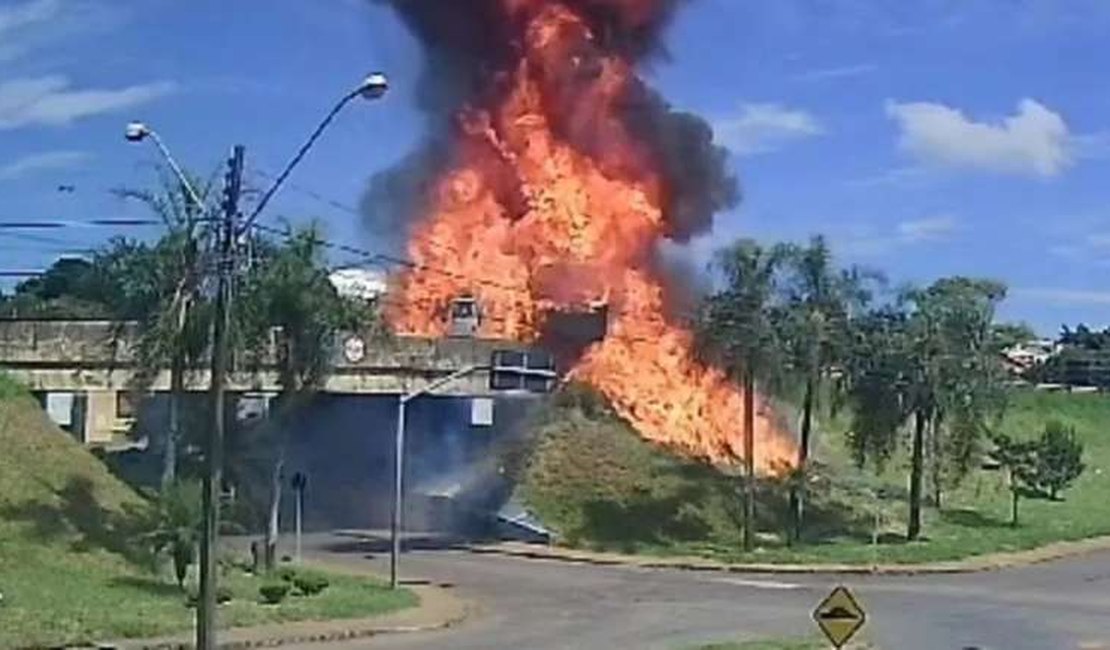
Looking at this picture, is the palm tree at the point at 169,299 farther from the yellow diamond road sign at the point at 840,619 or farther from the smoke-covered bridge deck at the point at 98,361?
the yellow diamond road sign at the point at 840,619

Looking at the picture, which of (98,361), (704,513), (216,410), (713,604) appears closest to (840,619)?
(216,410)

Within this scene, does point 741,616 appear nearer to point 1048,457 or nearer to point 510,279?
point 510,279

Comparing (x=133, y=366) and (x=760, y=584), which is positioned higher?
(x=133, y=366)

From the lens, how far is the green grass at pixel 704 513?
221 feet

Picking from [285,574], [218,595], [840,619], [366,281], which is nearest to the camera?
[840,619]

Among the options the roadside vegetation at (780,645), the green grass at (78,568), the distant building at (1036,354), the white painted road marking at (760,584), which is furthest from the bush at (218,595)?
the distant building at (1036,354)

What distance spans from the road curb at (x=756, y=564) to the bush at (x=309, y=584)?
16018 mm

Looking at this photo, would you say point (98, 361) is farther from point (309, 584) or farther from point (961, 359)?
point (961, 359)

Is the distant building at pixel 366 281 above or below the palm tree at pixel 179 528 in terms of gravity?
above

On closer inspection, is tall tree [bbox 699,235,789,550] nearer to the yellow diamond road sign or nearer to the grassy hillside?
the grassy hillside

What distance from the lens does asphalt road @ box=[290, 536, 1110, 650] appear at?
41.8 meters

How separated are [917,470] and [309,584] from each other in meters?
30.0

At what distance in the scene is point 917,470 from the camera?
69.9 meters

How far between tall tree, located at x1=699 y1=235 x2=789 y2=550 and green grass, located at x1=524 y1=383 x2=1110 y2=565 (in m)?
2.79
